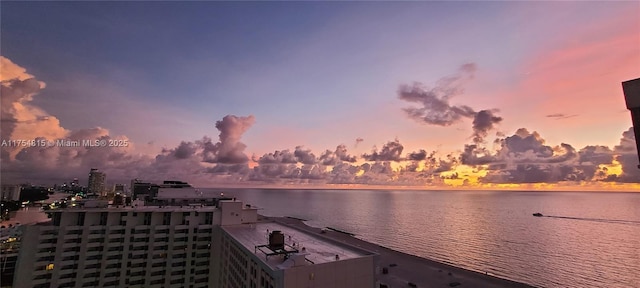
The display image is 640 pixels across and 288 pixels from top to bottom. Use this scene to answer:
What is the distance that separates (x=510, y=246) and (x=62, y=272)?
17317 cm

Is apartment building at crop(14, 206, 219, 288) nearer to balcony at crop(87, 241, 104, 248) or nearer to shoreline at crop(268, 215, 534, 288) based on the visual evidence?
balcony at crop(87, 241, 104, 248)

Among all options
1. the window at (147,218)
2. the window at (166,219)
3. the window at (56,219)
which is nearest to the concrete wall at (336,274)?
the window at (166,219)

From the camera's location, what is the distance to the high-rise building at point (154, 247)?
55.8m

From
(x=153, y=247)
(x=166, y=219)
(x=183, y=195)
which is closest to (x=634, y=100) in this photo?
(x=166, y=219)

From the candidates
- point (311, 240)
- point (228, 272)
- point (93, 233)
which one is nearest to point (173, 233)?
point (93, 233)

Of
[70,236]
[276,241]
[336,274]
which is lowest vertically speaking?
[336,274]

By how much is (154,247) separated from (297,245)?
40.3 metres

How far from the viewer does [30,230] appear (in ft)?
202

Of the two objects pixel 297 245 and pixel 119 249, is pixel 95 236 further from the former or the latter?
pixel 297 245

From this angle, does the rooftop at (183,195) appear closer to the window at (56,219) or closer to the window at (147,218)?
the window at (147,218)

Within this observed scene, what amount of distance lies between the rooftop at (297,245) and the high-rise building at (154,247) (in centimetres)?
17

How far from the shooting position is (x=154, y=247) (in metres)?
69.8

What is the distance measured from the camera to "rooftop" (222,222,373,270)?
43844 mm

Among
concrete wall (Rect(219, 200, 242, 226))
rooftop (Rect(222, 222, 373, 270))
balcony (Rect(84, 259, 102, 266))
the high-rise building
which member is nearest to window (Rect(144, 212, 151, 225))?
the high-rise building
